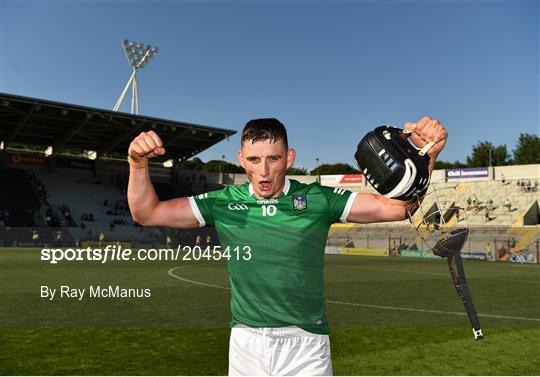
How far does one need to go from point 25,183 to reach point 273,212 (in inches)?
2280

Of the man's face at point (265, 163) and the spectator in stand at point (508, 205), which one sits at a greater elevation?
the spectator in stand at point (508, 205)

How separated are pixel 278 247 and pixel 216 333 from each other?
21.7ft

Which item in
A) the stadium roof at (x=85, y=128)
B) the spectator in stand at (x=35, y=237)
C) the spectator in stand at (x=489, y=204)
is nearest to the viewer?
the spectator in stand at (x=35, y=237)

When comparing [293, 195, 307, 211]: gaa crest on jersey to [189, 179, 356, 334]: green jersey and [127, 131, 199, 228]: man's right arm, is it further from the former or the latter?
[127, 131, 199, 228]: man's right arm

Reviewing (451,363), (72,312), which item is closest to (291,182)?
(451,363)

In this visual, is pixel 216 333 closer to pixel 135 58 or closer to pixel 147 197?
pixel 147 197


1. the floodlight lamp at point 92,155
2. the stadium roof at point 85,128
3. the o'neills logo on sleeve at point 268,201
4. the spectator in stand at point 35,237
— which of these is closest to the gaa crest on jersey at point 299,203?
the o'neills logo on sleeve at point 268,201

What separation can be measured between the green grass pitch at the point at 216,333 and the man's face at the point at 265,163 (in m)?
4.62

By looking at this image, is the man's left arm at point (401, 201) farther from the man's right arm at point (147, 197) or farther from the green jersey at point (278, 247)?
the man's right arm at point (147, 197)

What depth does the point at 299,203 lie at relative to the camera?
11.7 feet

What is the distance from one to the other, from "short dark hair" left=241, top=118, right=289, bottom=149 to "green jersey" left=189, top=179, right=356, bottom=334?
1.31 feet

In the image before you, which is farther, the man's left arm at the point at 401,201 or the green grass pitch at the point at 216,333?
the green grass pitch at the point at 216,333

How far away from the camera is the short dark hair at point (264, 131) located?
11.4 ft

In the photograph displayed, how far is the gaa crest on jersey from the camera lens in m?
3.56
